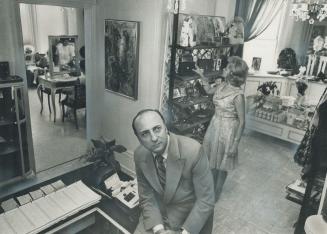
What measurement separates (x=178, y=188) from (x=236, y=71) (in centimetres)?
138

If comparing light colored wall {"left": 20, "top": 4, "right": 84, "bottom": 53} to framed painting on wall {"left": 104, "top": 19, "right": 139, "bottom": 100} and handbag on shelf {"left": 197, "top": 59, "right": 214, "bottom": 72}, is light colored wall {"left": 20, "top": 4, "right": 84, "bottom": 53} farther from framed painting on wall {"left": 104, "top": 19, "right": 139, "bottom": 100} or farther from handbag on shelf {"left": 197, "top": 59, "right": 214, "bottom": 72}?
handbag on shelf {"left": 197, "top": 59, "right": 214, "bottom": 72}

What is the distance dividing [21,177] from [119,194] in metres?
1.50

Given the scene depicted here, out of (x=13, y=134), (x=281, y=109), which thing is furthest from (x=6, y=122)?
(x=281, y=109)

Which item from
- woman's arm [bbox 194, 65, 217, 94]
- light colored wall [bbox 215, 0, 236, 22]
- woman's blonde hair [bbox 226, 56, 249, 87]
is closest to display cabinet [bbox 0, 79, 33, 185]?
woman's arm [bbox 194, 65, 217, 94]

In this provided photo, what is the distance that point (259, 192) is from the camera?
362 centimetres

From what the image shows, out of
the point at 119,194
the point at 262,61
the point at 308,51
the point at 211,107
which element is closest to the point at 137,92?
the point at 211,107

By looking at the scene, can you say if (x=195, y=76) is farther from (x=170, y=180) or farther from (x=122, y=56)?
(x=170, y=180)

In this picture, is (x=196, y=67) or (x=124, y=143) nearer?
(x=196, y=67)

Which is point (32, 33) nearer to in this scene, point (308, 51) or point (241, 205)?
point (241, 205)

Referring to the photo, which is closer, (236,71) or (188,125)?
(236,71)

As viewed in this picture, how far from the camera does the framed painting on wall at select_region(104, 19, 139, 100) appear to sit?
3309mm

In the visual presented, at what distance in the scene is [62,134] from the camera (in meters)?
4.40

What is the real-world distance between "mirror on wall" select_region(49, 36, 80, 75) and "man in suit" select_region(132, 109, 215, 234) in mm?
2479

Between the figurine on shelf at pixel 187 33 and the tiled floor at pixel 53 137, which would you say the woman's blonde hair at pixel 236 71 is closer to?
the figurine on shelf at pixel 187 33
